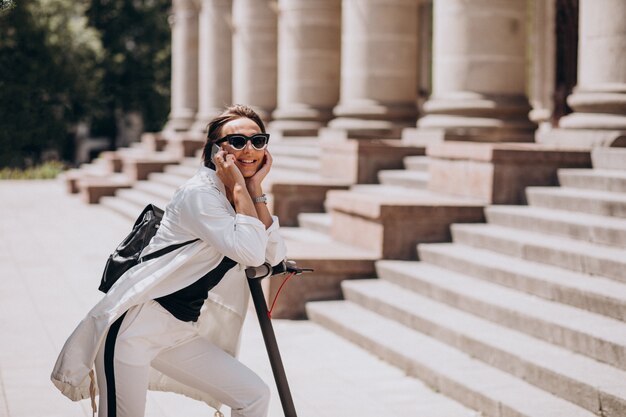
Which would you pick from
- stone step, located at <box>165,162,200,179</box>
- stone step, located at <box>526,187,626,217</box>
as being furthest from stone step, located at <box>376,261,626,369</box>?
stone step, located at <box>165,162,200,179</box>

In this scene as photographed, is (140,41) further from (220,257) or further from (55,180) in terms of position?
(220,257)

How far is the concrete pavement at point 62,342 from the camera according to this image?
6.58 m

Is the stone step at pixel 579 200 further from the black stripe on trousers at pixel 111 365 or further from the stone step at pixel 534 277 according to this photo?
the black stripe on trousers at pixel 111 365

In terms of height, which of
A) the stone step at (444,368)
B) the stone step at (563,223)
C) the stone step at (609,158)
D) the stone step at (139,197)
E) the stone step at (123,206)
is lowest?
the stone step at (444,368)

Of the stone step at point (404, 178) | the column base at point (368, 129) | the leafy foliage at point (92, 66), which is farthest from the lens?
the leafy foliage at point (92, 66)

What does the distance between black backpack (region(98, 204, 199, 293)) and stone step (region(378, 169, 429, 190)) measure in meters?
7.76

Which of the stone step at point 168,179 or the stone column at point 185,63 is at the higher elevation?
the stone column at point 185,63

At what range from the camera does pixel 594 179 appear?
9523 millimetres

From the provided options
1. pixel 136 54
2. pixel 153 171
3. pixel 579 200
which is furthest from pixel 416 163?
pixel 136 54

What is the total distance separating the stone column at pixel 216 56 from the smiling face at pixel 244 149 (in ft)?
63.1

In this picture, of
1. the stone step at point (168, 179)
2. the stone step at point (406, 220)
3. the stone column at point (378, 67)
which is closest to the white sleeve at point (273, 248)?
the stone step at point (406, 220)

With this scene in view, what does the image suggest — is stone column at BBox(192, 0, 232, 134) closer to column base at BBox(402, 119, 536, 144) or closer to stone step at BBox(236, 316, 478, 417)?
column base at BBox(402, 119, 536, 144)

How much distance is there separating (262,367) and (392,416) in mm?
1539

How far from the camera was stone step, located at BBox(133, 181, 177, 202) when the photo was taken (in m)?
18.8
